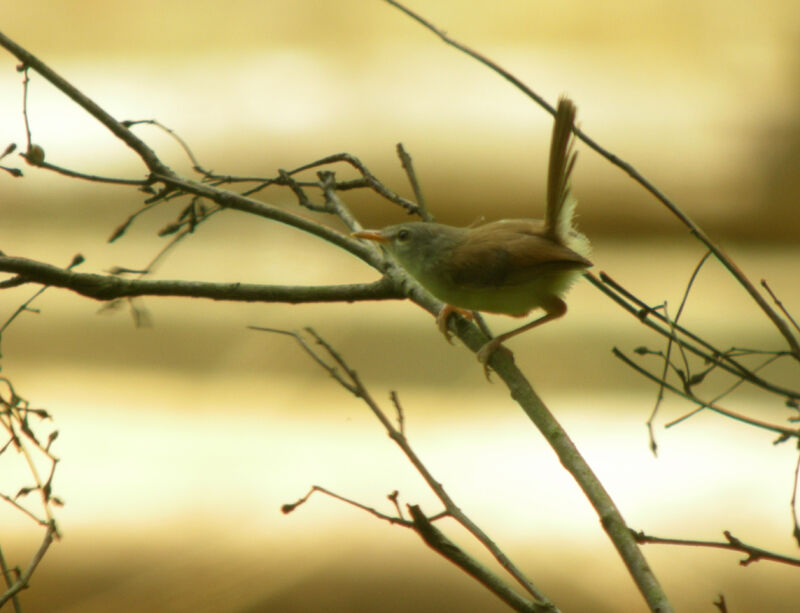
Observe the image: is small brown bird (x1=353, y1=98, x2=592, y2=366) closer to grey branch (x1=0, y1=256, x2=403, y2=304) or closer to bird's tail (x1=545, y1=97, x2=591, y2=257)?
bird's tail (x1=545, y1=97, x2=591, y2=257)

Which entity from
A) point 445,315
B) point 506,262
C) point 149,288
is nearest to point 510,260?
point 506,262

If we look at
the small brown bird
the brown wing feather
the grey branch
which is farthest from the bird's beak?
the grey branch

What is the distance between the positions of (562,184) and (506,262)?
0.14 meters

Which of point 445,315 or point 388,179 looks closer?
point 445,315

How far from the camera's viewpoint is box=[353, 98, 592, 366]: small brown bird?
4.14 feet

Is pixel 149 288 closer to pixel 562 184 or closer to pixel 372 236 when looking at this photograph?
pixel 372 236

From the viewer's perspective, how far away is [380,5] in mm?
2629

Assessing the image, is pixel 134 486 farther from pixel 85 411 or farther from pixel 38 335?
pixel 38 335

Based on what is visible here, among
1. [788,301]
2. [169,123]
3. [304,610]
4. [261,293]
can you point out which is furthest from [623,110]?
[261,293]

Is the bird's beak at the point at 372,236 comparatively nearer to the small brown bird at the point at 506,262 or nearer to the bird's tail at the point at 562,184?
the small brown bird at the point at 506,262

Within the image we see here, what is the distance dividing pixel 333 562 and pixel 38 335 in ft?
4.01

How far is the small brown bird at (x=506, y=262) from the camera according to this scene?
4.14 ft

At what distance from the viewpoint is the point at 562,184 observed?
48.9 inches

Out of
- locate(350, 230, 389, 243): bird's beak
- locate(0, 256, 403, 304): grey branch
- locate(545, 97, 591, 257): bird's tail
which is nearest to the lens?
locate(0, 256, 403, 304): grey branch
